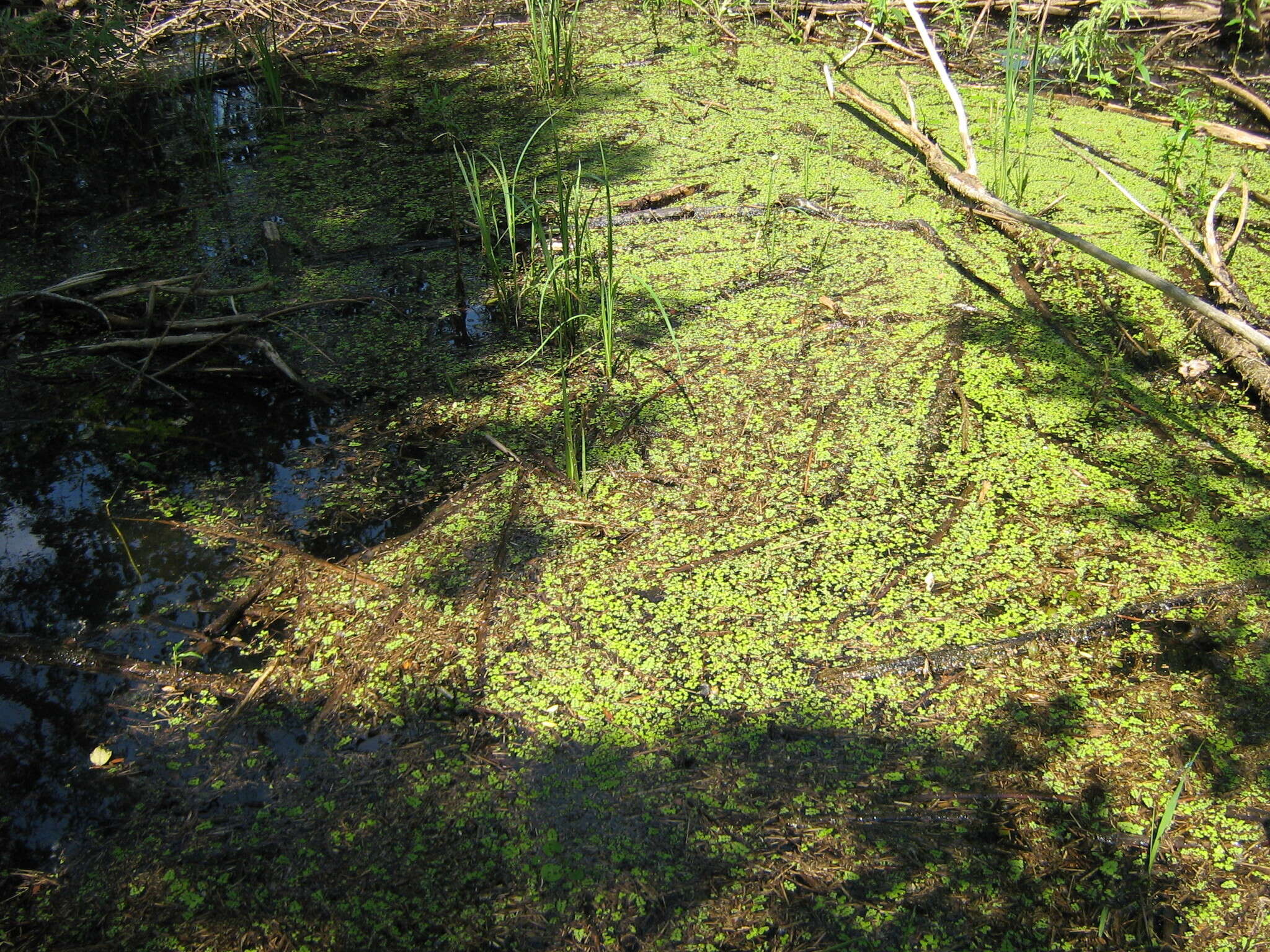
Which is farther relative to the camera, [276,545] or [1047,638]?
[276,545]

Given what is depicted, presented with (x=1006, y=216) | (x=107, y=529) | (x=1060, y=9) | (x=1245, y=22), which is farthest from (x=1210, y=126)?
(x=107, y=529)

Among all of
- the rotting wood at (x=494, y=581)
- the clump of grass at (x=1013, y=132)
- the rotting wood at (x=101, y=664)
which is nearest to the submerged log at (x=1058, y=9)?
the clump of grass at (x=1013, y=132)

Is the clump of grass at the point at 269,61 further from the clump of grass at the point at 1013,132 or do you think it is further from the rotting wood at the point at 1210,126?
the rotting wood at the point at 1210,126

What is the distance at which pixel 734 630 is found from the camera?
1.83m

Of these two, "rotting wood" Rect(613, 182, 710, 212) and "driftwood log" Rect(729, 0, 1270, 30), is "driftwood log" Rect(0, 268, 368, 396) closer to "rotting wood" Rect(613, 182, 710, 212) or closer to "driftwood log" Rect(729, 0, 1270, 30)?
"rotting wood" Rect(613, 182, 710, 212)

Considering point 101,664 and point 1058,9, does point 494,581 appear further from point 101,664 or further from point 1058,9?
point 1058,9

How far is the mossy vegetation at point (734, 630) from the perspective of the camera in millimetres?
1416

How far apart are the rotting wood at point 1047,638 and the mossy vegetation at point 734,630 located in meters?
0.01

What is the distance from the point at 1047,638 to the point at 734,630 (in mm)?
569

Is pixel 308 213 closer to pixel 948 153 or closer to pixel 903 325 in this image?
pixel 903 325

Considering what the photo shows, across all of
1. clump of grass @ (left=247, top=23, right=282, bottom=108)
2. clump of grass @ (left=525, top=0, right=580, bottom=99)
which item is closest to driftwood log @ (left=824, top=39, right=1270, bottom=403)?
clump of grass @ (left=525, top=0, right=580, bottom=99)

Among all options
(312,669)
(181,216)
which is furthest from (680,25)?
(312,669)

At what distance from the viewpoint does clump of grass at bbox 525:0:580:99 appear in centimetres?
398

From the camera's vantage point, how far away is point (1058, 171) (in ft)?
11.5
